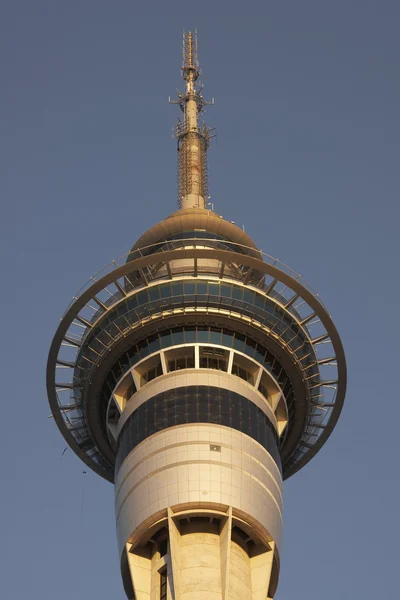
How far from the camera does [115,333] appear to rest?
290ft

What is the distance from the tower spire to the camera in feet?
366

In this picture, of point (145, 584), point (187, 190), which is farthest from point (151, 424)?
point (187, 190)

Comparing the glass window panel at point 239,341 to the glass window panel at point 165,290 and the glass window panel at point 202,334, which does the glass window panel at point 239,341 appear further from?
the glass window panel at point 165,290

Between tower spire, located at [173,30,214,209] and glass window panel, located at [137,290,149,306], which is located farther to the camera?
tower spire, located at [173,30,214,209]

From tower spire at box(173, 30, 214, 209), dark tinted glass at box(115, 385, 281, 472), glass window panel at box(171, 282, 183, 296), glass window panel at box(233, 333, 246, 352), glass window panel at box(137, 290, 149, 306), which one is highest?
tower spire at box(173, 30, 214, 209)

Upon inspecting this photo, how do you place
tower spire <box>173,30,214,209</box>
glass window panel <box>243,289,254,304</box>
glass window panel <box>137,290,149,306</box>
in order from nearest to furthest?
glass window panel <box>137,290,149,306</box>, glass window panel <box>243,289,254,304</box>, tower spire <box>173,30,214,209</box>

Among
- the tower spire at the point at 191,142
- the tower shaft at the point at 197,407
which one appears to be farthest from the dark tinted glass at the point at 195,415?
the tower spire at the point at 191,142

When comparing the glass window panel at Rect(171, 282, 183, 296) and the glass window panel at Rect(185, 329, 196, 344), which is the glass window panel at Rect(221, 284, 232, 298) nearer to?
the glass window panel at Rect(171, 282, 183, 296)

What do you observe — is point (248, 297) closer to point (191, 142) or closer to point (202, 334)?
point (202, 334)

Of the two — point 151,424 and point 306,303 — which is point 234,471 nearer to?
point 151,424

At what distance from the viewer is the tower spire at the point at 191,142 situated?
366 ft

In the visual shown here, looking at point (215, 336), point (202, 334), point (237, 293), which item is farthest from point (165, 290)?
point (237, 293)

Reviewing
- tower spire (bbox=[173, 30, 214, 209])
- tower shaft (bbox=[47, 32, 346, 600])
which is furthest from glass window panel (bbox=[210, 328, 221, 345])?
tower spire (bbox=[173, 30, 214, 209])

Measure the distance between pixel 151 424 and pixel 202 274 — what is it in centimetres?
1328
